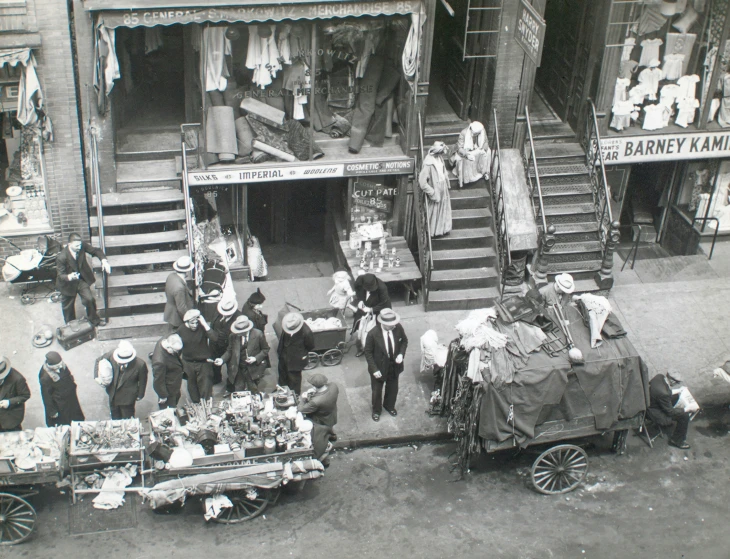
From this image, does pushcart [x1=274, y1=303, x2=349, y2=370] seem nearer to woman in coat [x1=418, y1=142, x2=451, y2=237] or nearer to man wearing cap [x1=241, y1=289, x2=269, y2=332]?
man wearing cap [x1=241, y1=289, x2=269, y2=332]

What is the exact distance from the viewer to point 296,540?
35.9ft

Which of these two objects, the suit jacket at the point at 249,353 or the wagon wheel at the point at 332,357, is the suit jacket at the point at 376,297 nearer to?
the wagon wheel at the point at 332,357

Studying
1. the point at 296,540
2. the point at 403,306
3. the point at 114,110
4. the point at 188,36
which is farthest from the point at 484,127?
the point at 296,540

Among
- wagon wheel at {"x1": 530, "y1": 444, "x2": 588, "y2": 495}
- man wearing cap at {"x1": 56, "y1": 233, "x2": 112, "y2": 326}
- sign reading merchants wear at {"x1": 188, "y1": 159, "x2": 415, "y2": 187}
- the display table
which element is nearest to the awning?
sign reading merchants wear at {"x1": 188, "y1": 159, "x2": 415, "y2": 187}

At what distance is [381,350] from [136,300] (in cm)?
469

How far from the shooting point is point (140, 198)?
15.2 meters

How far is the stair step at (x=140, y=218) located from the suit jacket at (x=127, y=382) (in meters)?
3.76

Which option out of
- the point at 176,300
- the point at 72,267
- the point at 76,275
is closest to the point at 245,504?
the point at 176,300

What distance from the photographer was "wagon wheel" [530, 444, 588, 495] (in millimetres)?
11672

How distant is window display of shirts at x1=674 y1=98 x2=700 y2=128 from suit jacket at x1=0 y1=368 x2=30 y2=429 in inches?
497

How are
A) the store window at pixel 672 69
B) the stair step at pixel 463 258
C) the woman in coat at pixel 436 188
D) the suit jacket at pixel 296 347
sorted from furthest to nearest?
the store window at pixel 672 69 < the stair step at pixel 463 258 < the woman in coat at pixel 436 188 < the suit jacket at pixel 296 347

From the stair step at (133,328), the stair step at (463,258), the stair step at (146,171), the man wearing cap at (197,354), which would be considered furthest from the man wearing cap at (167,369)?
the stair step at (463,258)

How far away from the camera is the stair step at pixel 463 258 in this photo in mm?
15828

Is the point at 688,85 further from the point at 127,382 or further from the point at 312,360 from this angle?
the point at 127,382
